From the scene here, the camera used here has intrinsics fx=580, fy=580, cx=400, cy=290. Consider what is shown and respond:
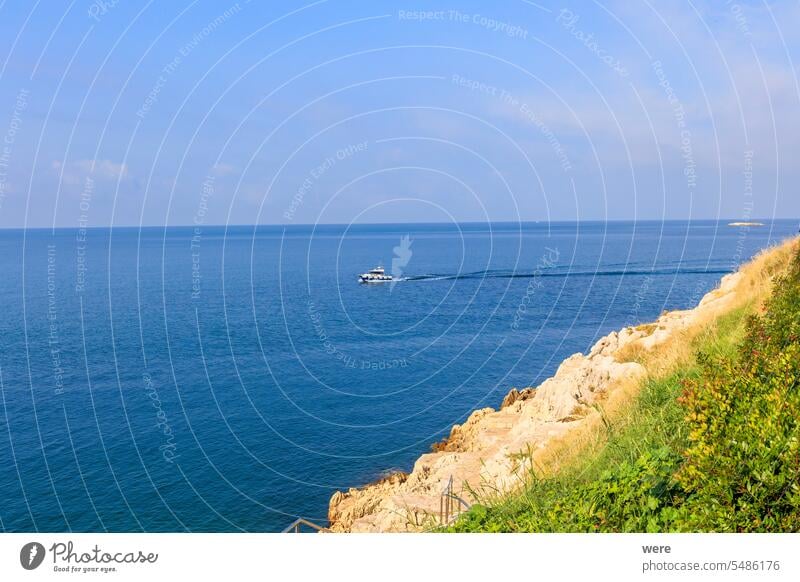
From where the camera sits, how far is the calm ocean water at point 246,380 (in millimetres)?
32625

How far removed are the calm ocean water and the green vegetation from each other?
2349cm

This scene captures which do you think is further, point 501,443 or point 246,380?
point 246,380

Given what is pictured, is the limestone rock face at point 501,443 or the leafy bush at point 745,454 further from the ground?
the leafy bush at point 745,454

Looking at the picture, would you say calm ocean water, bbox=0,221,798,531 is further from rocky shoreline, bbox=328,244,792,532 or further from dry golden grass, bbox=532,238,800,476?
dry golden grass, bbox=532,238,800,476

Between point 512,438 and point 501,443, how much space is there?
696 millimetres

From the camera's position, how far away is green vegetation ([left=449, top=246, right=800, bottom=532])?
6566mm

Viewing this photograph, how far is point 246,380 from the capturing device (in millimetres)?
50094

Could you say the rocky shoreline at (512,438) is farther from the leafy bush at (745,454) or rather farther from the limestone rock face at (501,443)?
the leafy bush at (745,454)

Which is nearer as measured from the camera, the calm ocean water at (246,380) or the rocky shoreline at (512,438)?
the rocky shoreline at (512,438)

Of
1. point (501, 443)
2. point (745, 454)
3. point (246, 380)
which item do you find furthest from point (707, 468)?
point (246, 380)

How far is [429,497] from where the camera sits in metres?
20.9

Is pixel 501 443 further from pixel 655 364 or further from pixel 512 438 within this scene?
pixel 655 364

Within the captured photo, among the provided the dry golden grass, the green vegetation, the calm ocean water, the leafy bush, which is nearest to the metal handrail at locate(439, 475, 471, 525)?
the green vegetation

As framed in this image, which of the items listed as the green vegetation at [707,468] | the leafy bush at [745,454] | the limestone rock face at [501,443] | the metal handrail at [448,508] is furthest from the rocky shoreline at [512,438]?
the leafy bush at [745,454]
